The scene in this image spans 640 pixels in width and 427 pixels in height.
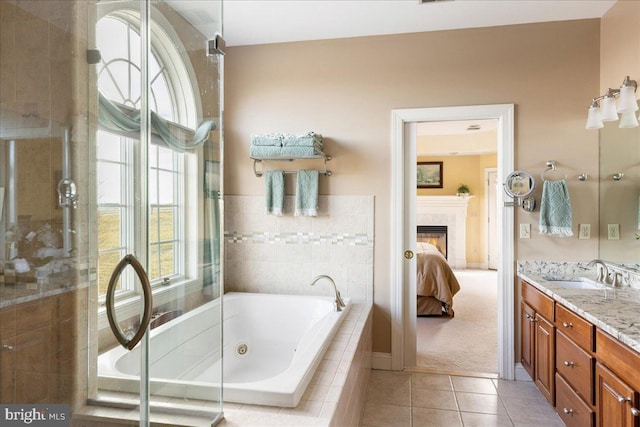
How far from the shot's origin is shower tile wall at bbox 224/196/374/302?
3.21m

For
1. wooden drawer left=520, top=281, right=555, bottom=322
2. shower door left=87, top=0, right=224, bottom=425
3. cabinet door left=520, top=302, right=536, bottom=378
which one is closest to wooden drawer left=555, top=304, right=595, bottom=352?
wooden drawer left=520, top=281, right=555, bottom=322

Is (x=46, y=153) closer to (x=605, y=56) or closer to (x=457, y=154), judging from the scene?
(x=605, y=56)

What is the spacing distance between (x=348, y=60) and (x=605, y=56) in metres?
1.92

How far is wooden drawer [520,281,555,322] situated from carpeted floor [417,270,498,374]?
2.46 ft

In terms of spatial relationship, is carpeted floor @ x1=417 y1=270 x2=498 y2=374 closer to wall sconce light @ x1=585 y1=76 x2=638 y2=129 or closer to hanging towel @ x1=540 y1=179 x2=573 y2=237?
hanging towel @ x1=540 y1=179 x2=573 y2=237

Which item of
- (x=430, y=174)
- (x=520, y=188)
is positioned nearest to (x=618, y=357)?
(x=520, y=188)

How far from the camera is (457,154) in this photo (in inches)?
288

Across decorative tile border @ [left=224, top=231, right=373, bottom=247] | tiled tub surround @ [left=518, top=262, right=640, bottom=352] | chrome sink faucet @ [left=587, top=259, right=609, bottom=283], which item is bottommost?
tiled tub surround @ [left=518, top=262, right=640, bottom=352]

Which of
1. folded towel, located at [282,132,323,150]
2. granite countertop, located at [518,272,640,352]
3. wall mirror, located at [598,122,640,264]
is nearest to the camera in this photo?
granite countertop, located at [518,272,640,352]

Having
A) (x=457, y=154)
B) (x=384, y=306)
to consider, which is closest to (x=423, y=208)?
(x=457, y=154)

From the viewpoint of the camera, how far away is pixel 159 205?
1.43m

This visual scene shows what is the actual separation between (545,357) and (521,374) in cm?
61

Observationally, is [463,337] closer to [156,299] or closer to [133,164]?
[156,299]

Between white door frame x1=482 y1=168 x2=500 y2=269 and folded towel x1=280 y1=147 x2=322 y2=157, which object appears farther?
white door frame x1=482 y1=168 x2=500 y2=269
